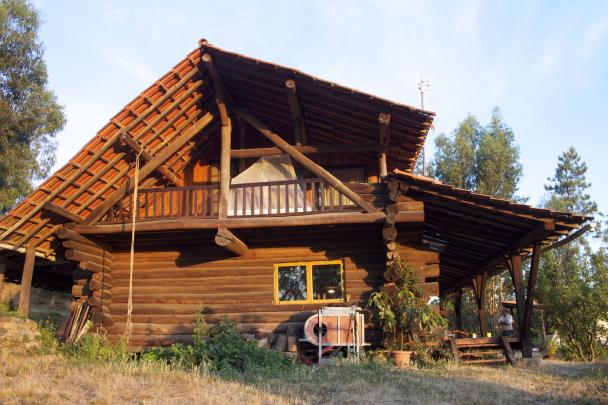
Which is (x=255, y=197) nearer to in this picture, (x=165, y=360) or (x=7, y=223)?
(x=165, y=360)

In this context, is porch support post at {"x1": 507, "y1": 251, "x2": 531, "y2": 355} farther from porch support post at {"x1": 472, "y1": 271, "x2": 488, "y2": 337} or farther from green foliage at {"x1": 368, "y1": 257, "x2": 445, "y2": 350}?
porch support post at {"x1": 472, "y1": 271, "x2": 488, "y2": 337}

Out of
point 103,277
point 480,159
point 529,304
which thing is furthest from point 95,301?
point 480,159

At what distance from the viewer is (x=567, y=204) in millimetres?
41500

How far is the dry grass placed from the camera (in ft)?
27.8

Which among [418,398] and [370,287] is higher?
[370,287]

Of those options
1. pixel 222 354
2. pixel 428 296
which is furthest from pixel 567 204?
pixel 222 354

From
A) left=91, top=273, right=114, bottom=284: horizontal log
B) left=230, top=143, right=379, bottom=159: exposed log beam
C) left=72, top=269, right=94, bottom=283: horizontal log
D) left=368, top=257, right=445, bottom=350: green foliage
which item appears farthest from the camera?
left=72, top=269, right=94, bottom=283: horizontal log

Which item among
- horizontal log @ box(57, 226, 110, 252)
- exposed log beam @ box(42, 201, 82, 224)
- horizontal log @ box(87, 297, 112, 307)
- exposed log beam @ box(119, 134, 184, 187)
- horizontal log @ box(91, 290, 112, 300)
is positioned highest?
exposed log beam @ box(119, 134, 184, 187)

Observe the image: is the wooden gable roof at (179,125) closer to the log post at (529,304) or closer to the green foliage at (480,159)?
the log post at (529,304)

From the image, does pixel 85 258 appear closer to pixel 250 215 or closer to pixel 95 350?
pixel 95 350

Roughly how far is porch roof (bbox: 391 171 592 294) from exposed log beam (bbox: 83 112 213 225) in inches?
224

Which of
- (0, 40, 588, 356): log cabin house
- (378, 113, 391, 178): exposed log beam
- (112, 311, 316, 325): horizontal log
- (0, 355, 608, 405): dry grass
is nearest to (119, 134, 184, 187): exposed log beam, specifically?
(0, 40, 588, 356): log cabin house

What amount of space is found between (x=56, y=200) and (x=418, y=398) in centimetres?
970

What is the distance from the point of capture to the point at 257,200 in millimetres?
14750
